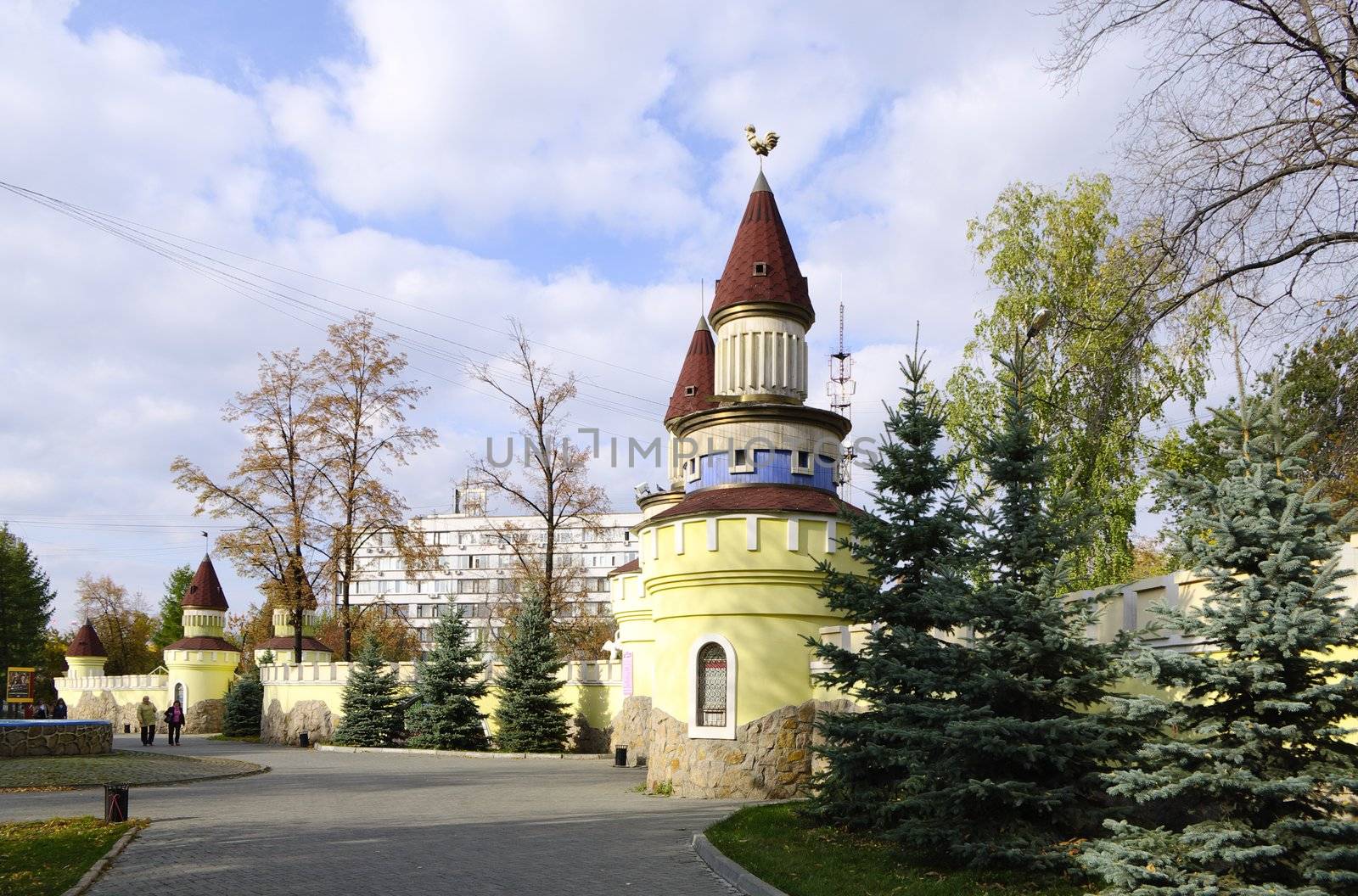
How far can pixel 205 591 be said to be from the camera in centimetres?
5253

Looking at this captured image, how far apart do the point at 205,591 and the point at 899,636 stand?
48.5 metres

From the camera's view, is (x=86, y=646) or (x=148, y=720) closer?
(x=148, y=720)

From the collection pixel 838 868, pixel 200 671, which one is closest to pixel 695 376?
pixel 838 868

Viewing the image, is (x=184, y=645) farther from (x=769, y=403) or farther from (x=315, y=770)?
(x=769, y=403)

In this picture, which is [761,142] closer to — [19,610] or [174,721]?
[174,721]

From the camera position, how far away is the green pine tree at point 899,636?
10430 mm

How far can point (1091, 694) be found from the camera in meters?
9.68

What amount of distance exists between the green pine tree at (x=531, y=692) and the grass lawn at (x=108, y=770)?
712 centimetres

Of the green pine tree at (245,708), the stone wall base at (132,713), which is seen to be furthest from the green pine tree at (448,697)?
the stone wall base at (132,713)

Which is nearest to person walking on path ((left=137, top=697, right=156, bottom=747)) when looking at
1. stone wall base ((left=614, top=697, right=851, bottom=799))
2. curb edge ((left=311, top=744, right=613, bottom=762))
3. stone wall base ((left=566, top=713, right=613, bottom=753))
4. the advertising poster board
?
curb edge ((left=311, top=744, right=613, bottom=762))

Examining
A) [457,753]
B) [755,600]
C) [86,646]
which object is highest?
[755,600]

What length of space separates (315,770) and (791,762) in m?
12.3

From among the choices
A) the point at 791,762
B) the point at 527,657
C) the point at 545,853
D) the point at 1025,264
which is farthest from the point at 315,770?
the point at 1025,264

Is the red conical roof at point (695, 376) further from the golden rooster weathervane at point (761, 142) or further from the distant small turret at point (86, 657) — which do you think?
the distant small turret at point (86, 657)
